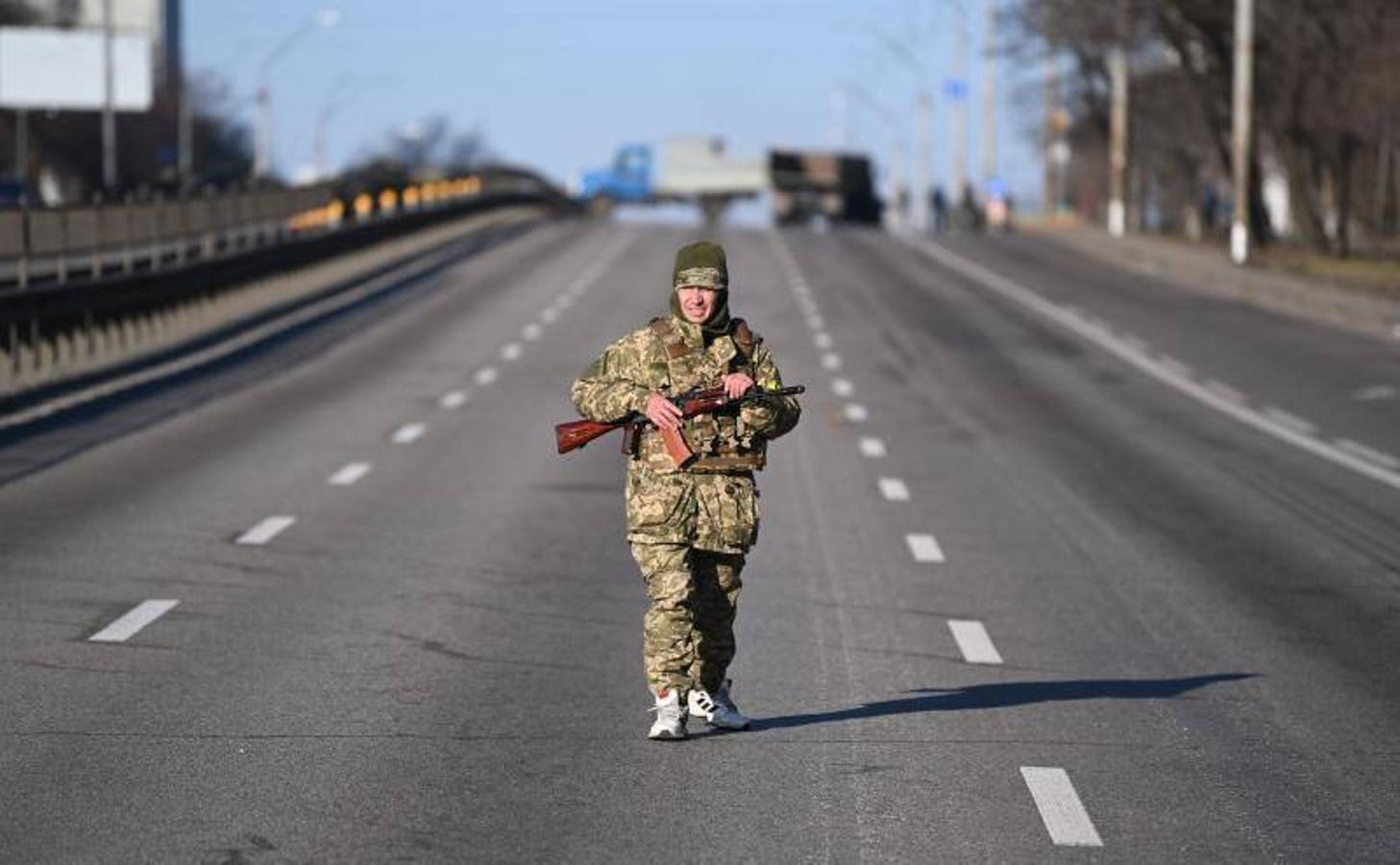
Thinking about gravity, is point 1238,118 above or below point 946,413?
above

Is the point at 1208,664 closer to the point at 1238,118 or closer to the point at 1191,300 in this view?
the point at 1191,300

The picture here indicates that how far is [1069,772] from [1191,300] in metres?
42.1

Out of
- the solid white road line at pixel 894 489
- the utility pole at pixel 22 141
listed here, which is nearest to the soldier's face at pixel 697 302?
the solid white road line at pixel 894 489

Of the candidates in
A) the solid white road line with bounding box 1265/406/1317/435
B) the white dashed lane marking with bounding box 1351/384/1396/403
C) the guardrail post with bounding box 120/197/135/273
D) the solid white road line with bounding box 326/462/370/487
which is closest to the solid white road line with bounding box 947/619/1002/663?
the solid white road line with bounding box 326/462/370/487

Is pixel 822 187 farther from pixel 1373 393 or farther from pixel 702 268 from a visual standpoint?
pixel 702 268

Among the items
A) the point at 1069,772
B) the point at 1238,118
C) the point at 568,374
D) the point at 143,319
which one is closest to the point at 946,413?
the point at 568,374

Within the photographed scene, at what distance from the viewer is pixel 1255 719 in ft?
37.9

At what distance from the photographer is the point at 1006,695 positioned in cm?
1213

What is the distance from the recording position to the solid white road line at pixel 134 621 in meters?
13.5

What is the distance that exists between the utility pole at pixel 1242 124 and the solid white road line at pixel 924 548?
39576 mm

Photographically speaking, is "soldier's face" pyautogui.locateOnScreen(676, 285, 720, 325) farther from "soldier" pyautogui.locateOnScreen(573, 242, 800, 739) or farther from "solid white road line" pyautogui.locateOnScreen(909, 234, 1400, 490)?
"solid white road line" pyautogui.locateOnScreen(909, 234, 1400, 490)

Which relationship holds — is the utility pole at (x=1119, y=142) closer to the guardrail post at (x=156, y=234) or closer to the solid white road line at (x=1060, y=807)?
the guardrail post at (x=156, y=234)

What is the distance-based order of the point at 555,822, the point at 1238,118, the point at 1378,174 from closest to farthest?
1. the point at 555,822
2. the point at 1238,118
3. the point at 1378,174

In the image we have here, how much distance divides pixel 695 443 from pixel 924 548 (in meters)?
7.77
